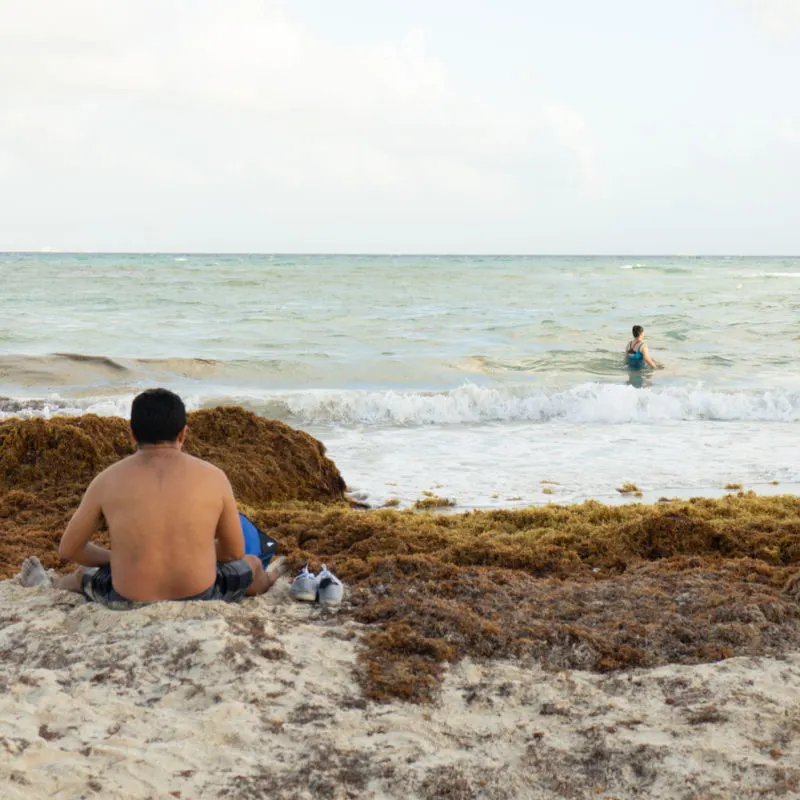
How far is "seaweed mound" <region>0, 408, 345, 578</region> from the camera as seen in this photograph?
5746 millimetres

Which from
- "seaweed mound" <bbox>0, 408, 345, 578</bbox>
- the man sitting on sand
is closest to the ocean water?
"seaweed mound" <bbox>0, 408, 345, 578</bbox>

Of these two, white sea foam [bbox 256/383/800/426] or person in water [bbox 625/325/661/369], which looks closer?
white sea foam [bbox 256/383/800/426]

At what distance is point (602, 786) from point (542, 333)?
18.9 m

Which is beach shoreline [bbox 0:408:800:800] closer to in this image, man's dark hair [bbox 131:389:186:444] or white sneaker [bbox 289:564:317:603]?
white sneaker [bbox 289:564:317:603]

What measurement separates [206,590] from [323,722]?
101 centimetres

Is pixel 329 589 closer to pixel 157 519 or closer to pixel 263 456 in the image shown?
pixel 157 519

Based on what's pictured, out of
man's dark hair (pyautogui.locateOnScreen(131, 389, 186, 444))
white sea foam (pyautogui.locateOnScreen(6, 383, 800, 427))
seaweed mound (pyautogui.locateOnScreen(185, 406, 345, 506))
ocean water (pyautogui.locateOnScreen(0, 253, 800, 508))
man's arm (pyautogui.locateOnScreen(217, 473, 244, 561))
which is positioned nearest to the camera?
man's dark hair (pyautogui.locateOnScreen(131, 389, 186, 444))

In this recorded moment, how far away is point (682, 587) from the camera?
421 cm

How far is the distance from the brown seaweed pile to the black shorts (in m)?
0.51

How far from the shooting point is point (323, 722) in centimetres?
292

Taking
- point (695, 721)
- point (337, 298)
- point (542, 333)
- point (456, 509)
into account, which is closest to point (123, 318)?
point (337, 298)

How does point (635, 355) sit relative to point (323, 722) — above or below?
above

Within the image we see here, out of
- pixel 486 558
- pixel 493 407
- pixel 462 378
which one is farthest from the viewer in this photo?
pixel 462 378

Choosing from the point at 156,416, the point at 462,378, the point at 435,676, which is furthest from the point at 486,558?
the point at 462,378
